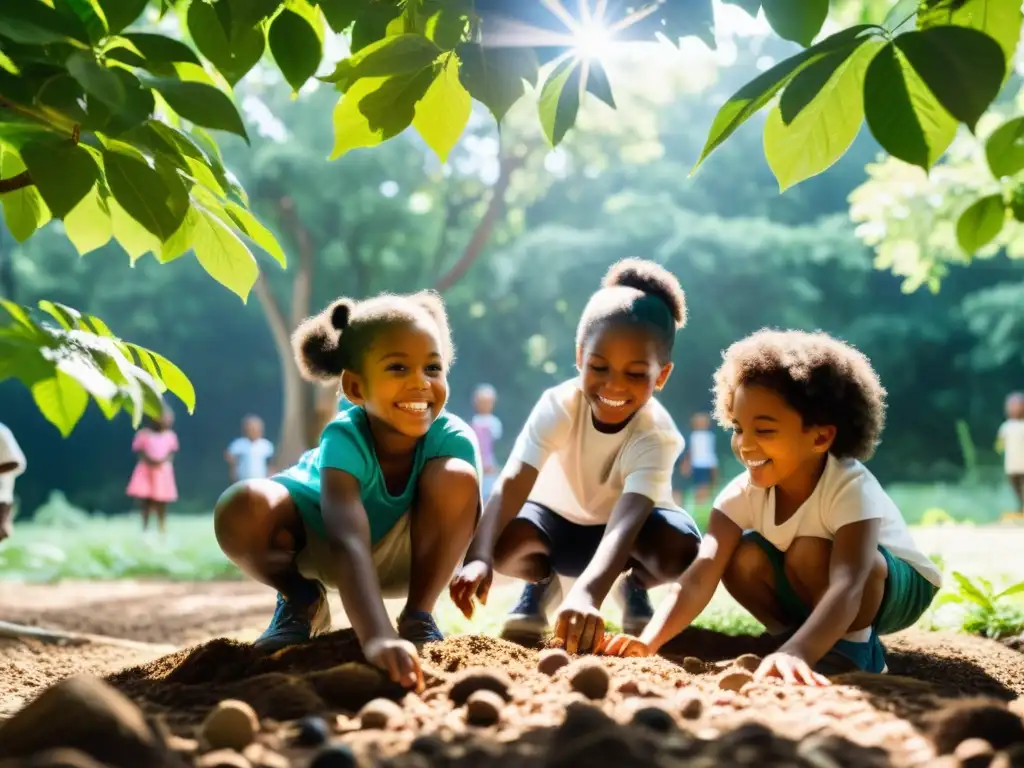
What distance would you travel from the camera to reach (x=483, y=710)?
145 centimetres

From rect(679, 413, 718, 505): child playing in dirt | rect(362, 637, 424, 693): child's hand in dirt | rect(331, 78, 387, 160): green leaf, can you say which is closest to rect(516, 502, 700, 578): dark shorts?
rect(362, 637, 424, 693): child's hand in dirt

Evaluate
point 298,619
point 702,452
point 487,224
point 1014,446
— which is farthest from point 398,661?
point 487,224

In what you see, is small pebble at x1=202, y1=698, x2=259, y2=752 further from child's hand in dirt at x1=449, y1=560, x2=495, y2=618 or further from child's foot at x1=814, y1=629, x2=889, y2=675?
child's foot at x1=814, y1=629, x2=889, y2=675

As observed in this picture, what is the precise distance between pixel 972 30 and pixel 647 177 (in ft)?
65.5

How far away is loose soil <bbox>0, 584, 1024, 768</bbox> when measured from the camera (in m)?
1.20

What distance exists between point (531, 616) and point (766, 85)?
1887 mm

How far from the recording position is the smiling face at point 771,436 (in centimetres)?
235

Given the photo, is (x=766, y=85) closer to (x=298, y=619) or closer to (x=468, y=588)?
(x=468, y=588)

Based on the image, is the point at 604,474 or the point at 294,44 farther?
the point at 604,474

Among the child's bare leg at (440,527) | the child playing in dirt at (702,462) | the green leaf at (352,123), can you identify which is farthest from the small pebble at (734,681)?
the child playing in dirt at (702,462)

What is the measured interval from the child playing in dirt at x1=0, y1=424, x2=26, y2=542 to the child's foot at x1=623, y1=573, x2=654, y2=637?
11.6 ft

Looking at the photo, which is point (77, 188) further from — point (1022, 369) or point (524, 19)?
point (1022, 369)

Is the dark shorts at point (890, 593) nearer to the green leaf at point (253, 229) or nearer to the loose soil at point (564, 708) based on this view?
the loose soil at point (564, 708)

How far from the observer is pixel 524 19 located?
1.41 meters
